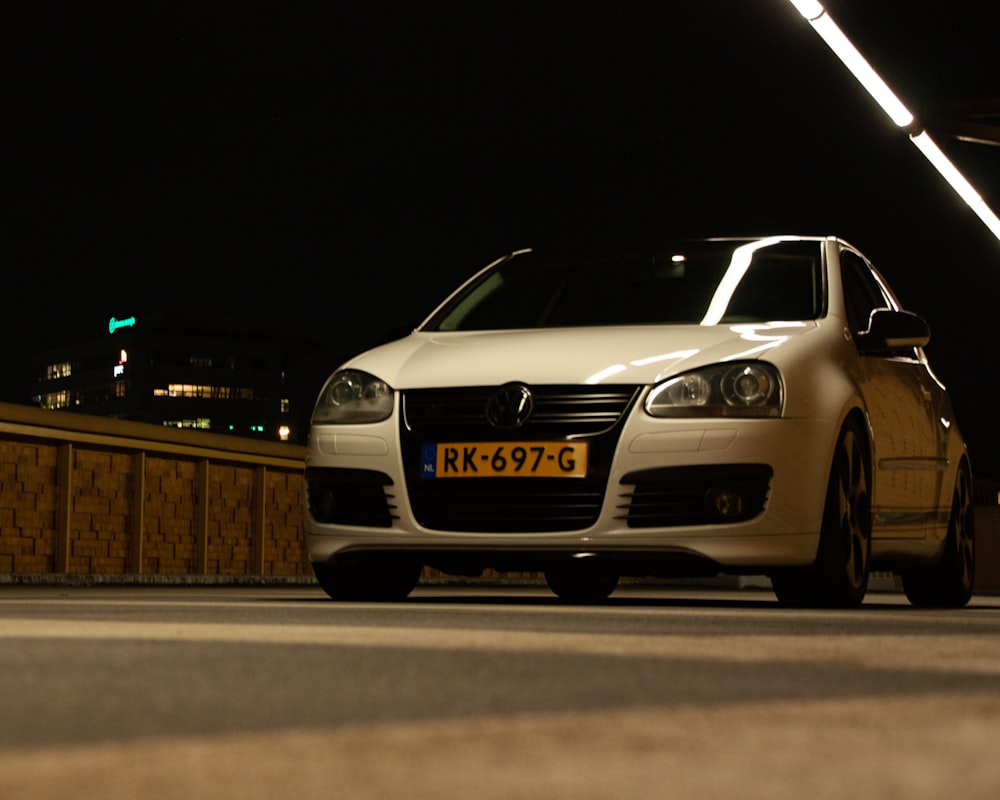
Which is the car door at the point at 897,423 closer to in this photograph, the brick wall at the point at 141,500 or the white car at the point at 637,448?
the white car at the point at 637,448

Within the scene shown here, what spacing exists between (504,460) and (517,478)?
93 millimetres

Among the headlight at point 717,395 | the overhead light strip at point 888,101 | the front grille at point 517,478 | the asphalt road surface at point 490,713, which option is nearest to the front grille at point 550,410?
the front grille at point 517,478

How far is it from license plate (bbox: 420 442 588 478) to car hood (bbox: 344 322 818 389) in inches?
10.2

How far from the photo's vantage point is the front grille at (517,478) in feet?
23.7

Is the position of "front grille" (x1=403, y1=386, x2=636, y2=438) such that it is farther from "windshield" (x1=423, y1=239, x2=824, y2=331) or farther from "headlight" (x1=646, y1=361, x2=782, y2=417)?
"windshield" (x1=423, y1=239, x2=824, y2=331)

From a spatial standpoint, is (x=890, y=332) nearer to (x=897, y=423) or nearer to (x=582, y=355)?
(x=897, y=423)

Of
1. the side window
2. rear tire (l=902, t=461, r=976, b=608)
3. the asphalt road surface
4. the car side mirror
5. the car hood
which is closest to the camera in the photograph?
A: the asphalt road surface

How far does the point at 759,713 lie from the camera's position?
9.02 feet

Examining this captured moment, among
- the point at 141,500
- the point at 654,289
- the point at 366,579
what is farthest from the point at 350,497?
the point at 141,500

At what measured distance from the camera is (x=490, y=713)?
277cm

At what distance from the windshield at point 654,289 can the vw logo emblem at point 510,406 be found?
96 cm

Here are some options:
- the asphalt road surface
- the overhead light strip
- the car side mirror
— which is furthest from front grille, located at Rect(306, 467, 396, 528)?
the overhead light strip

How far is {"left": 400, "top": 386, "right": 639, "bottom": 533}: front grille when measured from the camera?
284 inches

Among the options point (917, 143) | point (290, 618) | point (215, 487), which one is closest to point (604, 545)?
point (290, 618)
